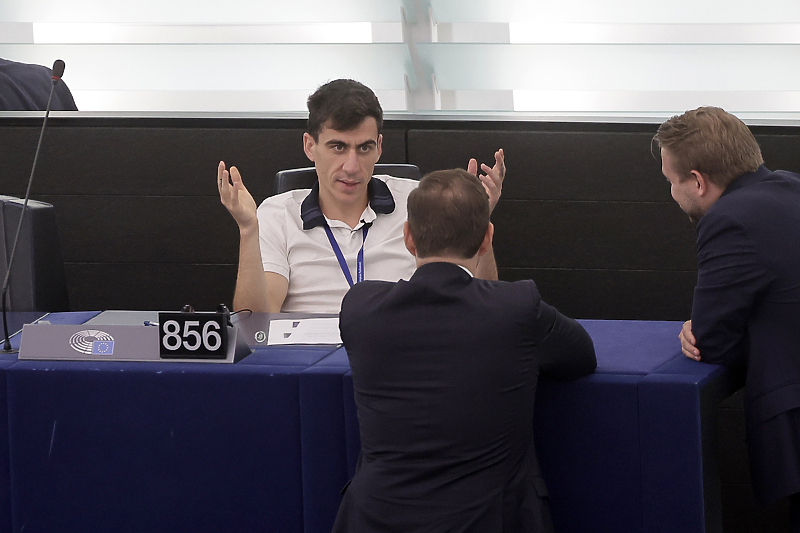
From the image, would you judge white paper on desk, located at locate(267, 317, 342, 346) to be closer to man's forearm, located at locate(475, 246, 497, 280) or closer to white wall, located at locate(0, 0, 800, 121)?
man's forearm, located at locate(475, 246, 497, 280)

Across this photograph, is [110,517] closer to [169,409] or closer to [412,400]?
[169,409]

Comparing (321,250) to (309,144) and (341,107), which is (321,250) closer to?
(309,144)

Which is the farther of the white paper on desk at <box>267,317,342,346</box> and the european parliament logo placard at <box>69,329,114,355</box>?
the white paper on desk at <box>267,317,342,346</box>

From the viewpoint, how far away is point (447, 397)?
1505mm

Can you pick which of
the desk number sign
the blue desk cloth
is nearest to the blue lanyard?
the blue desk cloth

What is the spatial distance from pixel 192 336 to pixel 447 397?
2.03ft

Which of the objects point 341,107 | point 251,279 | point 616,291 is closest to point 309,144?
point 341,107

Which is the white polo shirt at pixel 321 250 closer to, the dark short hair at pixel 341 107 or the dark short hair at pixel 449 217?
the dark short hair at pixel 341 107

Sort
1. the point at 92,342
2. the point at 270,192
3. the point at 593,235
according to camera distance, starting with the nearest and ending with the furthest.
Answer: the point at 92,342 < the point at 593,235 < the point at 270,192

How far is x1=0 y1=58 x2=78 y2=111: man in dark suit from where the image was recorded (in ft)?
11.7

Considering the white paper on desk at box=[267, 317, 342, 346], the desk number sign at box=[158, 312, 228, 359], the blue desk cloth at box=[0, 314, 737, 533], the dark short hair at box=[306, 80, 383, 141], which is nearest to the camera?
the blue desk cloth at box=[0, 314, 737, 533]

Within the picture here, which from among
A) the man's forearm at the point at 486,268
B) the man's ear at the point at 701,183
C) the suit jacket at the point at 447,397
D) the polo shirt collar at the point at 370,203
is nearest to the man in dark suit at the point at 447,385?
the suit jacket at the point at 447,397

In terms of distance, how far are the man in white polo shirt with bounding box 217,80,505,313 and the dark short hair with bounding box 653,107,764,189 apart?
2.40 feet

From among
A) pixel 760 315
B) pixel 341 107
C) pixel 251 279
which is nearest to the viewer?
pixel 760 315
